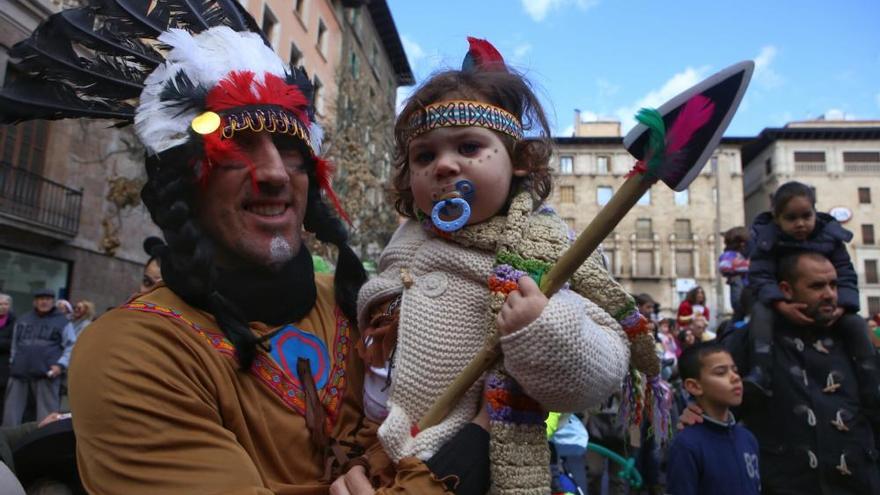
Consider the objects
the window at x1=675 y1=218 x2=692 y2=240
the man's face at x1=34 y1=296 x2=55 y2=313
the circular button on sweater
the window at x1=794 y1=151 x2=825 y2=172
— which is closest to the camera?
the circular button on sweater

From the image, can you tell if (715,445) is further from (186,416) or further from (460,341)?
(186,416)

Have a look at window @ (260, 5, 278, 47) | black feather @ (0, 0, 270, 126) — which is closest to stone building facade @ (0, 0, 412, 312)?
window @ (260, 5, 278, 47)

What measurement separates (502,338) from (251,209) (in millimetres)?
835

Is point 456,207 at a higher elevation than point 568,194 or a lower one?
lower

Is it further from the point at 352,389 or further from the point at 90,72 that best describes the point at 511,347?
the point at 90,72

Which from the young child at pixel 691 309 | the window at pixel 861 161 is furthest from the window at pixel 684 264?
the young child at pixel 691 309

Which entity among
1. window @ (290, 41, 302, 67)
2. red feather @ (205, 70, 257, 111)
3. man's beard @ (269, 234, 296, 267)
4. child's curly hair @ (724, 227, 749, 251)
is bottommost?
man's beard @ (269, 234, 296, 267)

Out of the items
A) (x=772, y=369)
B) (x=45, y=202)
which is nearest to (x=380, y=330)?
(x=772, y=369)

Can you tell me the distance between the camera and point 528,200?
186 cm

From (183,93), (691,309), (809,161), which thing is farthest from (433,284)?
(809,161)

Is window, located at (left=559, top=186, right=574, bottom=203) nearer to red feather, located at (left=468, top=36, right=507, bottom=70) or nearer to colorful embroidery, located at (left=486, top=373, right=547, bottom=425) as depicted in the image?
red feather, located at (left=468, top=36, right=507, bottom=70)

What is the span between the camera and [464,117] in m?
1.84

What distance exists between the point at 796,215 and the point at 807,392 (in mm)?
1070

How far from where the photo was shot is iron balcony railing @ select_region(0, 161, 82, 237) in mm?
13859
